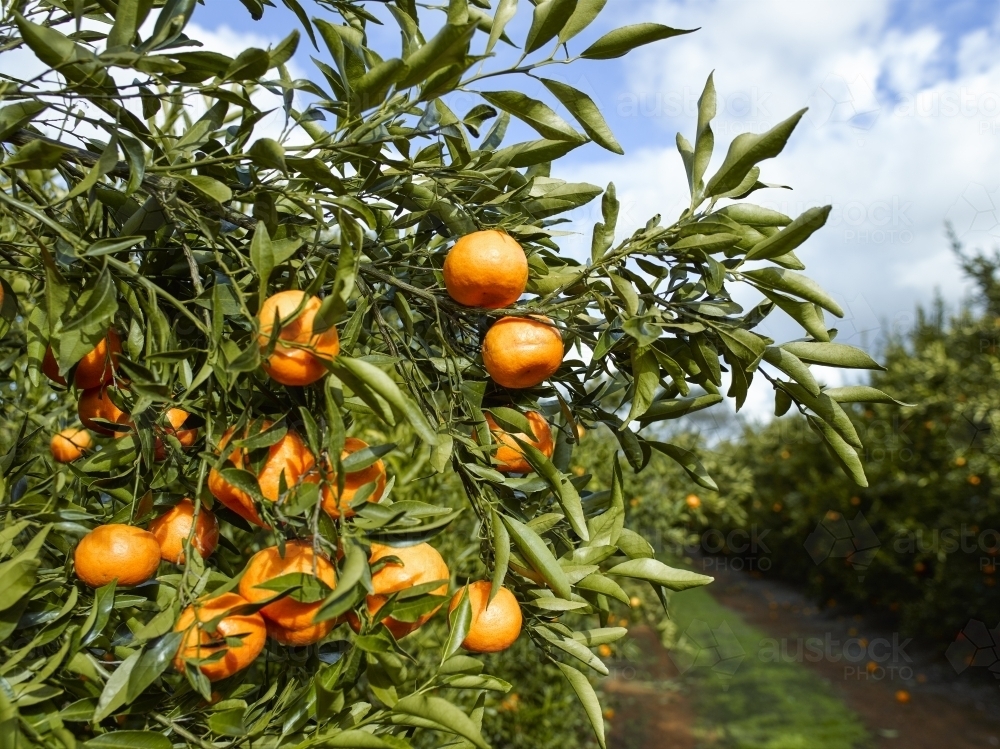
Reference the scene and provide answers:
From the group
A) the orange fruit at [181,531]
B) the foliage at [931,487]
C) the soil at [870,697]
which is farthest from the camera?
the foliage at [931,487]

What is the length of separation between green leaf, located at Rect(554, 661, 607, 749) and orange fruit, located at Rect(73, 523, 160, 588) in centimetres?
44

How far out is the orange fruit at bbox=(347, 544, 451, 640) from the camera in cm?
74

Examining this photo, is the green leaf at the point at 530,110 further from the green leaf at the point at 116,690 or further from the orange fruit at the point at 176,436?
the green leaf at the point at 116,690

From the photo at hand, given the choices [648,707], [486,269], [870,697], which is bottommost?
[648,707]

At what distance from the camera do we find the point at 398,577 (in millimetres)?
761

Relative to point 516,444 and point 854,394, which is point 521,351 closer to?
point 516,444

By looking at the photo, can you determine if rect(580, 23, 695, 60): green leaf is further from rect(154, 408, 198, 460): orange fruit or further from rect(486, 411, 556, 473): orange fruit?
rect(154, 408, 198, 460): orange fruit

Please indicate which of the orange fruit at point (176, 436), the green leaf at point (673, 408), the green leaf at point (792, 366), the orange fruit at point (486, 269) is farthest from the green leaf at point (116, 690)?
the green leaf at point (792, 366)

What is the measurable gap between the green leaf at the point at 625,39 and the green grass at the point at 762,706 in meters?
4.66

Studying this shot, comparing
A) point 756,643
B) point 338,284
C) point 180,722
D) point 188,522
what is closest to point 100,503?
point 188,522

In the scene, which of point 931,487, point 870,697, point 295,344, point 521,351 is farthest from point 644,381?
point 931,487

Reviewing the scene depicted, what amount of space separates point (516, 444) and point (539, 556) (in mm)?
153

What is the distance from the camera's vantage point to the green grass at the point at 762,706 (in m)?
5.21

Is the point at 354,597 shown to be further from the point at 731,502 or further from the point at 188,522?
the point at 731,502
